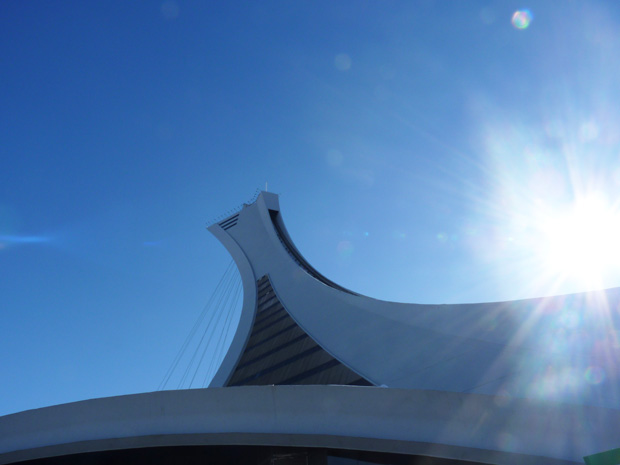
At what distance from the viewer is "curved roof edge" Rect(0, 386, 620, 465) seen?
5016mm

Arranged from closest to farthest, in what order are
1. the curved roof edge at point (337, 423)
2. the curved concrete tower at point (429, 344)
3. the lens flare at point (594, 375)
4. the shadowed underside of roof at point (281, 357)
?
the curved roof edge at point (337, 423), the lens flare at point (594, 375), the curved concrete tower at point (429, 344), the shadowed underside of roof at point (281, 357)

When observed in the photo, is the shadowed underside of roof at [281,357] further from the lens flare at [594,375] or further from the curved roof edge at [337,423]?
the curved roof edge at [337,423]

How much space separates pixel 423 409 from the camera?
5336mm

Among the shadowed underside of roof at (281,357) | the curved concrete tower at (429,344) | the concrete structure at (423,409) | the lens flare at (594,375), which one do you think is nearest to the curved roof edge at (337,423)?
the concrete structure at (423,409)

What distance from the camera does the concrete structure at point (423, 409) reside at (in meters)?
5.11

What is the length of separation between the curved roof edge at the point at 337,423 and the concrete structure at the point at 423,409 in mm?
12

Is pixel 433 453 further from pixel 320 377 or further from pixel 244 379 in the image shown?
pixel 244 379

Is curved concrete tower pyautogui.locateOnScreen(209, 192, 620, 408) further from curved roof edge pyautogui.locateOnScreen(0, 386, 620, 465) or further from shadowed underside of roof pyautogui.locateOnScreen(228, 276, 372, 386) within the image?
curved roof edge pyautogui.locateOnScreen(0, 386, 620, 465)

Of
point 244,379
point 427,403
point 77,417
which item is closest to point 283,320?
point 244,379

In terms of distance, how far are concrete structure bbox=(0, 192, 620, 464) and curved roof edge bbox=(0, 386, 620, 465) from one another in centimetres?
1

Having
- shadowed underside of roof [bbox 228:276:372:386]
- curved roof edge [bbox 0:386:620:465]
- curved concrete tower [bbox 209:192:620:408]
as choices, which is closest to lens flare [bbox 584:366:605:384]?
curved concrete tower [bbox 209:192:620:408]

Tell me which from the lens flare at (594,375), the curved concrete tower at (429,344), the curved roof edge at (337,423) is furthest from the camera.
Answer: the curved concrete tower at (429,344)

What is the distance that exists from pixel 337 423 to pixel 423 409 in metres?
1.05

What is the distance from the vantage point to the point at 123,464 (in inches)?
275
